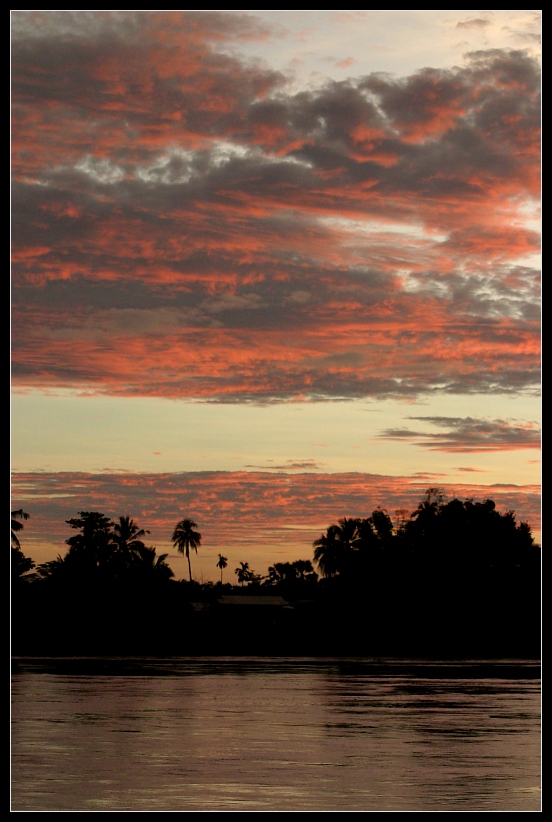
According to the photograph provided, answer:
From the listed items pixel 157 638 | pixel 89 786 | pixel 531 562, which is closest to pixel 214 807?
pixel 89 786

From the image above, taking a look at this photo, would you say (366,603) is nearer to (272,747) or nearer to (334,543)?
(334,543)

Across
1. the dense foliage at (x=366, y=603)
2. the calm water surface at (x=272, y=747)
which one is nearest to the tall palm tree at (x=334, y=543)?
the dense foliage at (x=366, y=603)

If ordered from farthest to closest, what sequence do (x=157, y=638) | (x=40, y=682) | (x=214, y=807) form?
1. (x=157, y=638)
2. (x=40, y=682)
3. (x=214, y=807)

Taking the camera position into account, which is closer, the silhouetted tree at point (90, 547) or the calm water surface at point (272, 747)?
the calm water surface at point (272, 747)

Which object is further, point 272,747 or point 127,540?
point 127,540

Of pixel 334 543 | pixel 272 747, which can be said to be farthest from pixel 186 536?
pixel 272 747

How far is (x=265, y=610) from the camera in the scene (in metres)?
102

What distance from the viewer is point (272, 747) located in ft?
58.3

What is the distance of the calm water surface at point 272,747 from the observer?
1316 cm

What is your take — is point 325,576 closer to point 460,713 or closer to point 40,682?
point 40,682

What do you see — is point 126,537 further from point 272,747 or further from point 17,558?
point 272,747

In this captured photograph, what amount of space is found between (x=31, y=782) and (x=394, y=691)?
63.4 ft

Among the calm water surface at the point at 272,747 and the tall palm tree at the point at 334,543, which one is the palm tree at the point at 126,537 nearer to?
the tall palm tree at the point at 334,543

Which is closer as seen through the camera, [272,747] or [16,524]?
[272,747]
